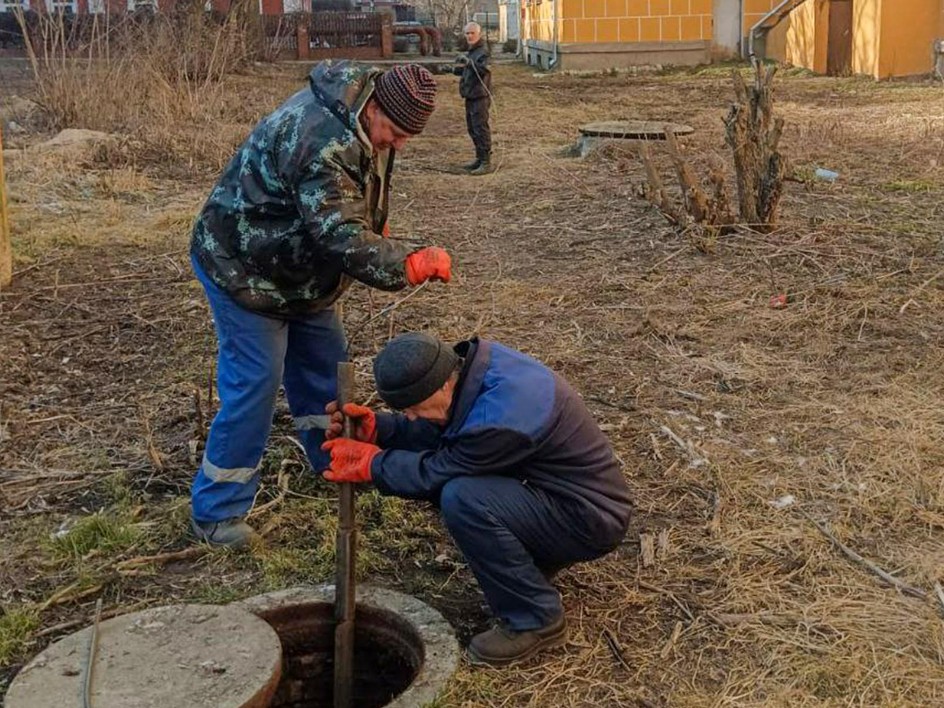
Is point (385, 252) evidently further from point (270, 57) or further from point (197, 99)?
point (270, 57)

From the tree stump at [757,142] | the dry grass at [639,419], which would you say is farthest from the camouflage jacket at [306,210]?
the tree stump at [757,142]

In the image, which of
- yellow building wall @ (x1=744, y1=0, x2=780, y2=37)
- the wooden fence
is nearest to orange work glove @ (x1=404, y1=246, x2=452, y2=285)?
yellow building wall @ (x1=744, y1=0, x2=780, y2=37)

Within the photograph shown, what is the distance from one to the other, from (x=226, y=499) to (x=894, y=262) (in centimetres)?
495

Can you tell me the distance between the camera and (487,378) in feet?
10.7

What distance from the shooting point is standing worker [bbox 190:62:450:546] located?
141 inches

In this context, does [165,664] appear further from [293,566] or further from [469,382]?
[469,382]

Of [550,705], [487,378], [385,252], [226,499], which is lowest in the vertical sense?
[550,705]

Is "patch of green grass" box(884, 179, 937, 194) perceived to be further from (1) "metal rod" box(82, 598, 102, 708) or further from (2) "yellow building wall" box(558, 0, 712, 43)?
(2) "yellow building wall" box(558, 0, 712, 43)

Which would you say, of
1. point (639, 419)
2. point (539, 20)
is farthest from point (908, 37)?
point (639, 419)

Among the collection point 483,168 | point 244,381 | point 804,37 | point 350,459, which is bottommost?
point 350,459

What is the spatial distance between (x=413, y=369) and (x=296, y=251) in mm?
831

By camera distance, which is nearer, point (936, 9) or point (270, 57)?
point (936, 9)

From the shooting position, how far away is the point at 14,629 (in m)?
3.56

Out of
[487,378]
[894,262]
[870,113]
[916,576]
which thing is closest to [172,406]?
[487,378]
